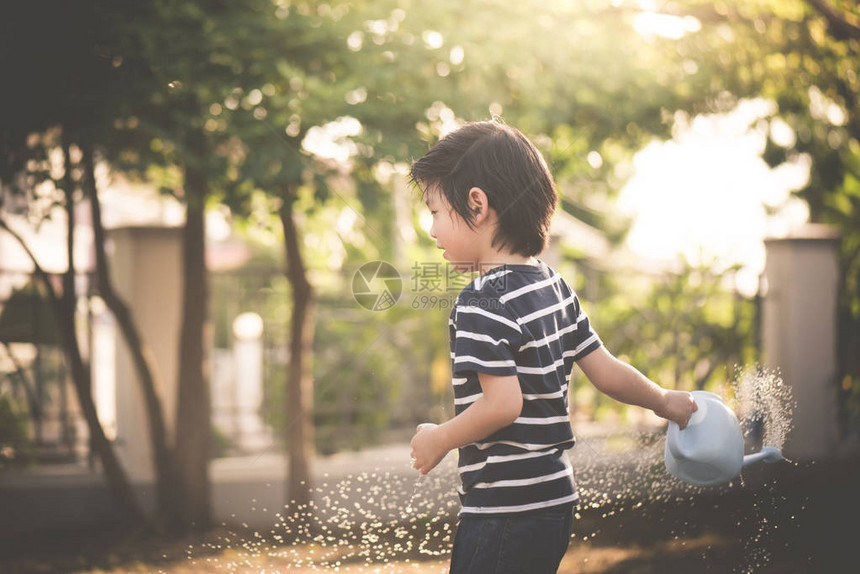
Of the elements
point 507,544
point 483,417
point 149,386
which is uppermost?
point 483,417

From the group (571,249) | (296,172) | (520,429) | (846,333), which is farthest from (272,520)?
(571,249)

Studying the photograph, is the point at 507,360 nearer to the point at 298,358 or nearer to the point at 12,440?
the point at 298,358

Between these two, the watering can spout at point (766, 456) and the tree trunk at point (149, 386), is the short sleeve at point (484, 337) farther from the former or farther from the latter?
the tree trunk at point (149, 386)

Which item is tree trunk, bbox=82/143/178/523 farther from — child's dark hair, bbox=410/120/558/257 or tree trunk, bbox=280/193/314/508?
child's dark hair, bbox=410/120/558/257

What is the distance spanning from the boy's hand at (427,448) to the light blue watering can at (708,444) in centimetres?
50

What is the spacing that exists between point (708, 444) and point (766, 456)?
0.23 metres

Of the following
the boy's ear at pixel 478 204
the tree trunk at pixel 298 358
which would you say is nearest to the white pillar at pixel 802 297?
the tree trunk at pixel 298 358

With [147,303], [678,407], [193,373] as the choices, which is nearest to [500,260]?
[678,407]

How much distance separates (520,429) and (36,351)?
455 centimetres

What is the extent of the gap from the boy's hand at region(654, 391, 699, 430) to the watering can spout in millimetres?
173

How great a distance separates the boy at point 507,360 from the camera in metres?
1.25

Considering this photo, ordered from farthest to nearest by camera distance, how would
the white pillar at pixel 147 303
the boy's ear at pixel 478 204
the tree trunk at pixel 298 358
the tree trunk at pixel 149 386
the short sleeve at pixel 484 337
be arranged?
the white pillar at pixel 147 303 < the tree trunk at pixel 298 358 < the tree trunk at pixel 149 386 < the boy's ear at pixel 478 204 < the short sleeve at pixel 484 337

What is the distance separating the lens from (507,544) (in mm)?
1295

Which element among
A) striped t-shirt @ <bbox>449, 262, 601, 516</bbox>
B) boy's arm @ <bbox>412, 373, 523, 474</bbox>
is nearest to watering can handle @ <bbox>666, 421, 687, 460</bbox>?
striped t-shirt @ <bbox>449, 262, 601, 516</bbox>
